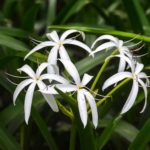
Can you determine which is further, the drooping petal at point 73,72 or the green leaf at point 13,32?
the green leaf at point 13,32

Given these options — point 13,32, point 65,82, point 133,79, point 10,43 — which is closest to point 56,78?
point 65,82

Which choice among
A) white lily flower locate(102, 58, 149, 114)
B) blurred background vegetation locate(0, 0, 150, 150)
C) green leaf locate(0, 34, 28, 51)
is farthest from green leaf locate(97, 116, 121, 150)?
green leaf locate(0, 34, 28, 51)

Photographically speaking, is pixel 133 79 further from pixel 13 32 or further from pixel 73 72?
pixel 13 32

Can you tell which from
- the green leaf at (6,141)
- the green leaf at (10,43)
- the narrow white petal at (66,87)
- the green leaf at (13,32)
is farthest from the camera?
the green leaf at (13,32)

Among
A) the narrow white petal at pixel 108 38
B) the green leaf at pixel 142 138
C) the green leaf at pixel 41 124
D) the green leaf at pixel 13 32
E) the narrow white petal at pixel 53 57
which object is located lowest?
the green leaf at pixel 142 138

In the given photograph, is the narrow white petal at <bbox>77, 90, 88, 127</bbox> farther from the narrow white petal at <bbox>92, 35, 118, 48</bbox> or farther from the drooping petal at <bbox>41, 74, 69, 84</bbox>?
the narrow white petal at <bbox>92, 35, 118, 48</bbox>

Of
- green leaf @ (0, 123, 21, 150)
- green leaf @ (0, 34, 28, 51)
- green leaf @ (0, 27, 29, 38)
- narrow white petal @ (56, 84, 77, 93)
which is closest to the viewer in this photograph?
narrow white petal @ (56, 84, 77, 93)

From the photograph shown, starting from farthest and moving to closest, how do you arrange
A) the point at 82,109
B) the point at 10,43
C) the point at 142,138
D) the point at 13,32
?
1. the point at 13,32
2. the point at 10,43
3. the point at 142,138
4. the point at 82,109

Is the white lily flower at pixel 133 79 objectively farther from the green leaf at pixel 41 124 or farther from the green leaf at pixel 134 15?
the green leaf at pixel 134 15

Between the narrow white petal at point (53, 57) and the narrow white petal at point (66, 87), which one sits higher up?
the narrow white petal at point (53, 57)

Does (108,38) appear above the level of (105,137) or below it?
above

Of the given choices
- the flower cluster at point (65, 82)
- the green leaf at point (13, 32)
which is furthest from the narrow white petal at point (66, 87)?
the green leaf at point (13, 32)
